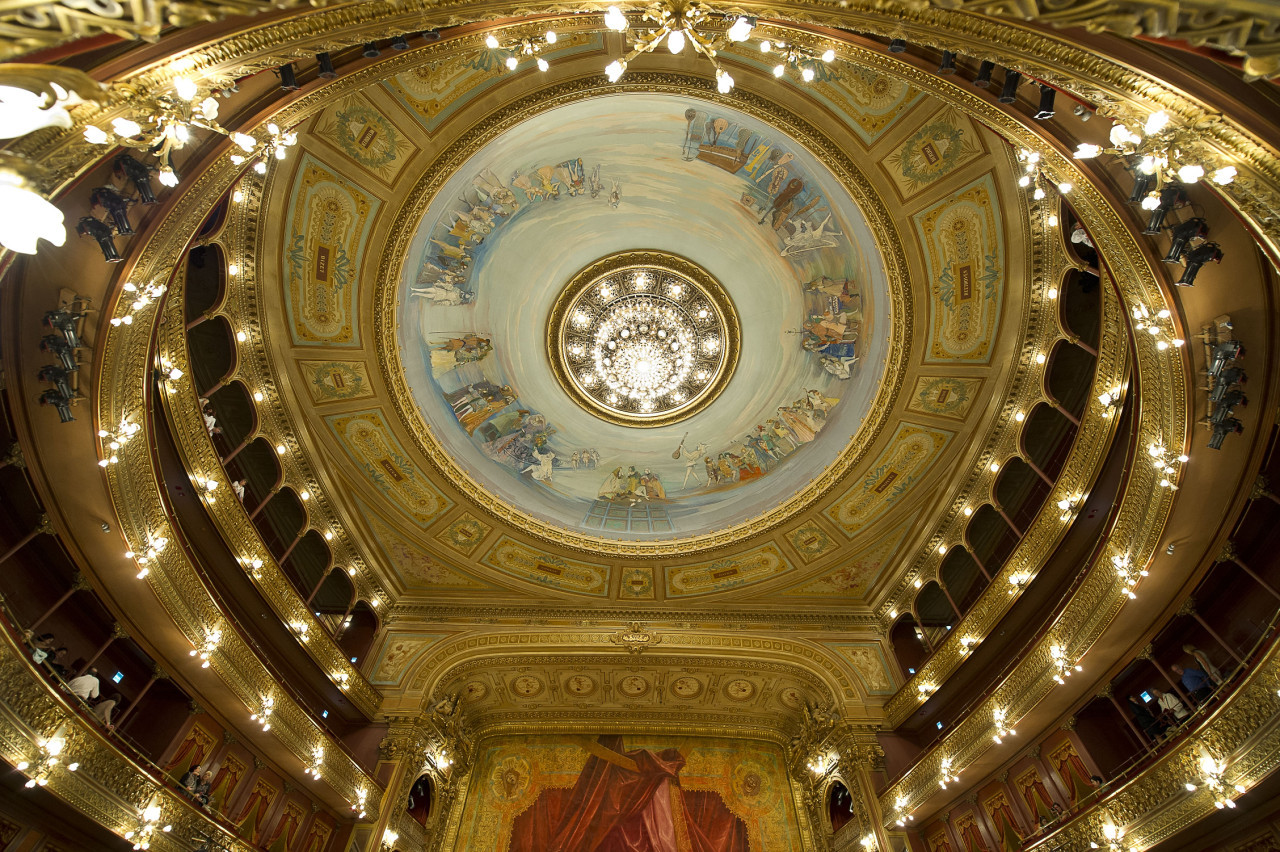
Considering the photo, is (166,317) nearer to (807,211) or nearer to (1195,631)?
(807,211)

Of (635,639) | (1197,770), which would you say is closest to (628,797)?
(635,639)

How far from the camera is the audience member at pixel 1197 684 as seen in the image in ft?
29.5

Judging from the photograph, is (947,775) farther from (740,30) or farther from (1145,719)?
(740,30)

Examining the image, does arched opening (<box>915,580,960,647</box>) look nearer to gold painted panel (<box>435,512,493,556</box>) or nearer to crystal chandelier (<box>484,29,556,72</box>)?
gold painted panel (<box>435,512,493,556</box>)

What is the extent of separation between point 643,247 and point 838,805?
16155 millimetres

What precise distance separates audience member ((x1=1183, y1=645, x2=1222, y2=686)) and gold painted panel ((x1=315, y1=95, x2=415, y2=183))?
16.8 meters

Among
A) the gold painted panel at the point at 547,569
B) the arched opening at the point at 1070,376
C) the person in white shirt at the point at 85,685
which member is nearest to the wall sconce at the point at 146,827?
the person in white shirt at the point at 85,685

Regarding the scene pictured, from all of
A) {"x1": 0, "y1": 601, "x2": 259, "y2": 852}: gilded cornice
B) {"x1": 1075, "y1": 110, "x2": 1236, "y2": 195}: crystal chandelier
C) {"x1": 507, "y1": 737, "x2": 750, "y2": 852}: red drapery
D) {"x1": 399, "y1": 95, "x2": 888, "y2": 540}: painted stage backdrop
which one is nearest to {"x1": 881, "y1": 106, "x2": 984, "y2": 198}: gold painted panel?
{"x1": 399, "y1": 95, "x2": 888, "y2": 540}: painted stage backdrop

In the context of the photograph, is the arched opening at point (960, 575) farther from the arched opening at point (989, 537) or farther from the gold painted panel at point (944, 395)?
the gold painted panel at point (944, 395)

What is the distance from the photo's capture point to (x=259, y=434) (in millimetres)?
13906

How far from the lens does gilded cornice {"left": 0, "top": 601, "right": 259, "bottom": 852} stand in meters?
7.32

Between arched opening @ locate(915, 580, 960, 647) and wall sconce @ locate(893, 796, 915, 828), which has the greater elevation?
arched opening @ locate(915, 580, 960, 647)

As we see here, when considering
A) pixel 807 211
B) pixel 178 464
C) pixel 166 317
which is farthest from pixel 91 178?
pixel 807 211

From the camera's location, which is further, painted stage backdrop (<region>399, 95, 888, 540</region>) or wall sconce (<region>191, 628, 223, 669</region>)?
painted stage backdrop (<region>399, 95, 888, 540</region>)
